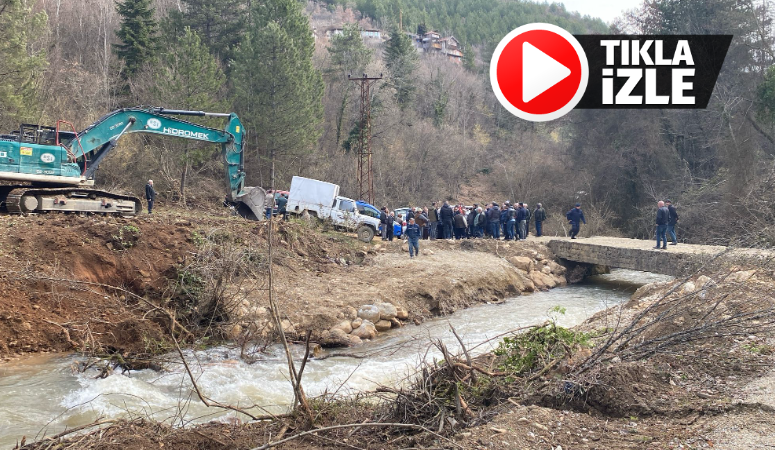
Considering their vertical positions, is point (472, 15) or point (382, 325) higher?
point (472, 15)

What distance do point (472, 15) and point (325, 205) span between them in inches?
3361

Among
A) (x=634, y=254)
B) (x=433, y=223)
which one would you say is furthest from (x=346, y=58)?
(x=634, y=254)

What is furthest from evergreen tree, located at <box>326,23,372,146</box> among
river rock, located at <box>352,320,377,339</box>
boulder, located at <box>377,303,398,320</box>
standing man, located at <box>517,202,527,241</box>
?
river rock, located at <box>352,320,377,339</box>

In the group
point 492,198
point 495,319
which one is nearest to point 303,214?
point 495,319

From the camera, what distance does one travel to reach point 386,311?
44.3ft

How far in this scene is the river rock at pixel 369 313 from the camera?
515 inches

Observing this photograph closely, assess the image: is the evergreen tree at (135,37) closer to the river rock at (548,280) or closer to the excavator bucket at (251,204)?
the excavator bucket at (251,204)

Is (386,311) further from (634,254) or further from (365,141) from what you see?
(365,141)

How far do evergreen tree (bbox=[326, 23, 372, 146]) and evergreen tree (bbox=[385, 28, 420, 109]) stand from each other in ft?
11.7

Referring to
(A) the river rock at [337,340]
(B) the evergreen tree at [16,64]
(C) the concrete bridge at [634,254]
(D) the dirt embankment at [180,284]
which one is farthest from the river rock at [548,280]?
(B) the evergreen tree at [16,64]

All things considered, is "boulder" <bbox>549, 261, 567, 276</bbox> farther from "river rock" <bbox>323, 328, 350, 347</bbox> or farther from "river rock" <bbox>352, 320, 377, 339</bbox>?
"river rock" <bbox>323, 328, 350, 347</bbox>

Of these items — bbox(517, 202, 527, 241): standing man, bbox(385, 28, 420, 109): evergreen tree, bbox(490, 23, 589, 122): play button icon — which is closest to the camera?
bbox(517, 202, 527, 241): standing man

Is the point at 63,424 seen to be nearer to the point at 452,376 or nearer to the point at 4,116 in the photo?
the point at 452,376

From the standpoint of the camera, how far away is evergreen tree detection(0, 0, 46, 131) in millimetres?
20531
